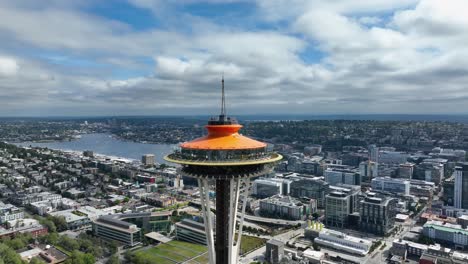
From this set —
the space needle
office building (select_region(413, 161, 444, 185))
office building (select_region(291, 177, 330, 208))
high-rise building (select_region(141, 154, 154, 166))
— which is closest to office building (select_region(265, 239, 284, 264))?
the space needle

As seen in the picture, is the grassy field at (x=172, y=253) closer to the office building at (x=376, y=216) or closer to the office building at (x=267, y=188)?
the office building at (x=376, y=216)

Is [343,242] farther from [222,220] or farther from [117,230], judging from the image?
[222,220]

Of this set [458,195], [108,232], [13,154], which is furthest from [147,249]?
[13,154]

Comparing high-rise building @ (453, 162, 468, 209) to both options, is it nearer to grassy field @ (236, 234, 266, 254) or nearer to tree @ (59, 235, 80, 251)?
grassy field @ (236, 234, 266, 254)

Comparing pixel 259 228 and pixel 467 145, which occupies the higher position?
pixel 467 145

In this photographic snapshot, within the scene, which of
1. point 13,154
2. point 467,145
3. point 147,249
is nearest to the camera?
point 147,249

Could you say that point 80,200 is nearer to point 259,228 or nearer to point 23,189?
point 23,189

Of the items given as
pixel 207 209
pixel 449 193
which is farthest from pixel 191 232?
pixel 449 193

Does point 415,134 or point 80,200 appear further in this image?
point 415,134
